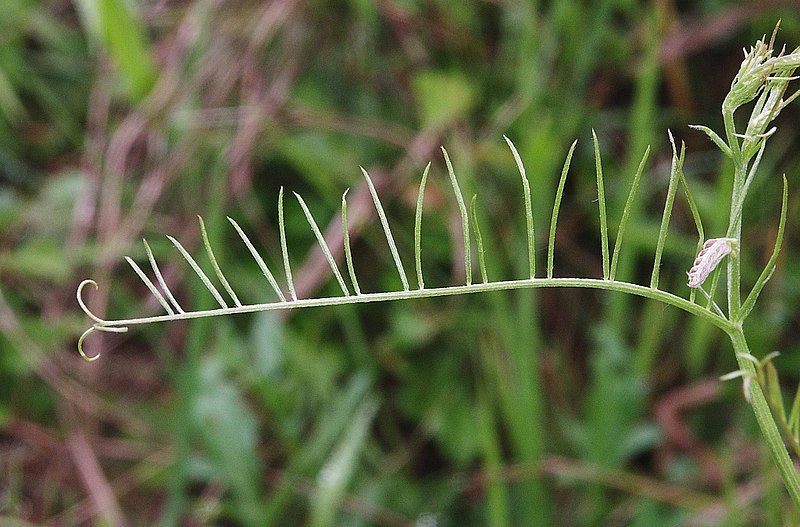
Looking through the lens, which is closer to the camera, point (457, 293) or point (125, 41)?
point (457, 293)

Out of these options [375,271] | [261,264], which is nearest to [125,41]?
[375,271]

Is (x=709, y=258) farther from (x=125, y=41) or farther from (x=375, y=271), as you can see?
(x=125, y=41)

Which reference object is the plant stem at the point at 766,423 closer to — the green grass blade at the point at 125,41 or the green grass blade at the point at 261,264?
the green grass blade at the point at 261,264

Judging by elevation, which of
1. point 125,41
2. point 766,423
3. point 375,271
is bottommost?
point 375,271

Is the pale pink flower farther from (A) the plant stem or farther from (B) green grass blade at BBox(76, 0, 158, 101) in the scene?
(B) green grass blade at BBox(76, 0, 158, 101)

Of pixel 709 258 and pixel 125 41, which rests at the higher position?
pixel 709 258

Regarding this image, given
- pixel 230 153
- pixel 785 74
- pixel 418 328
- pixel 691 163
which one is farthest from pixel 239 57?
pixel 785 74

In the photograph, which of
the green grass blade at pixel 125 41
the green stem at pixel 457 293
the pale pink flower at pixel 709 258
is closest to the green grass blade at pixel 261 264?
the green stem at pixel 457 293
